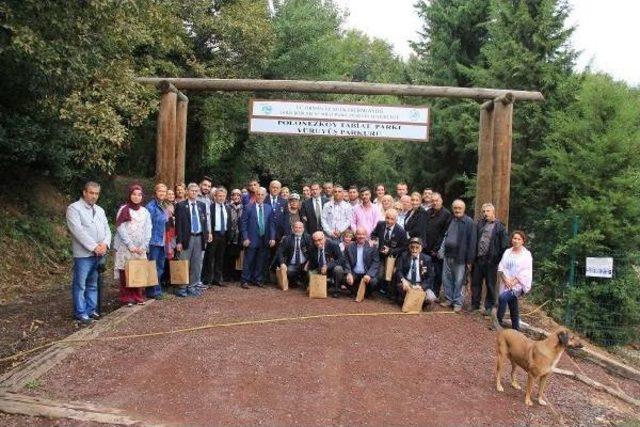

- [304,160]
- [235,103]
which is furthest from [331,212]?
[304,160]

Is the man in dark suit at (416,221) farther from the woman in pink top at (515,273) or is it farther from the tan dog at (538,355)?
the tan dog at (538,355)

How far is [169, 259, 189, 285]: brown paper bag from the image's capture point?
9.02 meters

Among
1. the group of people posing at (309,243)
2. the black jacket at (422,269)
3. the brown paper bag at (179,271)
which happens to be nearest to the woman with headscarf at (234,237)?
the group of people posing at (309,243)

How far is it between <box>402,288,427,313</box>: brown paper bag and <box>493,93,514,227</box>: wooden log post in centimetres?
210

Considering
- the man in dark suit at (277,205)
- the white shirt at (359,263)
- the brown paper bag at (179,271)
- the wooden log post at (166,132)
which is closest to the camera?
the brown paper bag at (179,271)

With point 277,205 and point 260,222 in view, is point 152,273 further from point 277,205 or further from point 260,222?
point 277,205

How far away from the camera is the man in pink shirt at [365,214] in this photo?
1018cm

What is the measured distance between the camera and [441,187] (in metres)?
18.3

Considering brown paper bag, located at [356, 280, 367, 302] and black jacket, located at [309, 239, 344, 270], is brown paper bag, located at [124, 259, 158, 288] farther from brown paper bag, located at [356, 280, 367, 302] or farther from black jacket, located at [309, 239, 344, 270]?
brown paper bag, located at [356, 280, 367, 302]

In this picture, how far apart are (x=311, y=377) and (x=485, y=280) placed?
423 cm

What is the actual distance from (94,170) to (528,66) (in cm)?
1186

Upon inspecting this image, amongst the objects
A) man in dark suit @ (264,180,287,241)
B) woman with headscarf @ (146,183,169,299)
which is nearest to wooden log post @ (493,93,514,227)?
man in dark suit @ (264,180,287,241)

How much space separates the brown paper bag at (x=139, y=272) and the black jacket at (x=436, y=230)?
14.2 ft

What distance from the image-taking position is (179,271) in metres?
9.05
